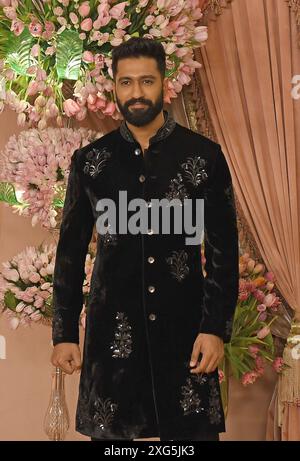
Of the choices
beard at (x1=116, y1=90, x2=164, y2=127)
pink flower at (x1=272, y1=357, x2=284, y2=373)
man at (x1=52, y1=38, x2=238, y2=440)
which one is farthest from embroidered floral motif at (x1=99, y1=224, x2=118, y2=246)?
pink flower at (x1=272, y1=357, x2=284, y2=373)

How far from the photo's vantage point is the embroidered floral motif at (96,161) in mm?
2066

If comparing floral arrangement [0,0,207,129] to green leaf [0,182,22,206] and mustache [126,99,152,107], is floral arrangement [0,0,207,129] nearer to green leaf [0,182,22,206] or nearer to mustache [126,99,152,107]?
green leaf [0,182,22,206]

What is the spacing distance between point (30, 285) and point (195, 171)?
0.86 metres

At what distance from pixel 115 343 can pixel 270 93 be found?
4.88ft

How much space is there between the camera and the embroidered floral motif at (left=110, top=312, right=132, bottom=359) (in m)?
1.96

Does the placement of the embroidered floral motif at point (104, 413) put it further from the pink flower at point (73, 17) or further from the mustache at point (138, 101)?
the pink flower at point (73, 17)

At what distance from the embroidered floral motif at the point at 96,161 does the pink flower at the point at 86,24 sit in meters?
0.64

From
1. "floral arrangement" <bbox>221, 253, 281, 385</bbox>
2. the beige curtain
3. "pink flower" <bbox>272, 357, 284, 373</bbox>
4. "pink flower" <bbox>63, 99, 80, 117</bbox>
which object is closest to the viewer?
"pink flower" <bbox>63, 99, 80, 117</bbox>

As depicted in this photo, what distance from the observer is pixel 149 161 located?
80.2 inches

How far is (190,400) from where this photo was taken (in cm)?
194

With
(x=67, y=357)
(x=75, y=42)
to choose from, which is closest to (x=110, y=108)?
(x=75, y=42)

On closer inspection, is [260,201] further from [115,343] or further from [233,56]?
[115,343]

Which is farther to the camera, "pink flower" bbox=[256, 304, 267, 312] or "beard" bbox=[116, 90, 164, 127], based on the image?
"pink flower" bbox=[256, 304, 267, 312]

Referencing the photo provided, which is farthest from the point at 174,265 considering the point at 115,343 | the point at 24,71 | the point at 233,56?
the point at 233,56
